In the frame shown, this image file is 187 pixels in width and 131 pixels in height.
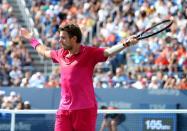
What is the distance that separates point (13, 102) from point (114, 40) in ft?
16.3

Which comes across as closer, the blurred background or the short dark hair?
the short dark hair

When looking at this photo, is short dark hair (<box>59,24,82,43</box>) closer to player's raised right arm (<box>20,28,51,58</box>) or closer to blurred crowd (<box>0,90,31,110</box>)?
player's raised right arm (<box>20,28,51,58</box>)

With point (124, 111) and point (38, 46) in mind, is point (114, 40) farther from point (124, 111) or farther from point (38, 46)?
point (38, 46)

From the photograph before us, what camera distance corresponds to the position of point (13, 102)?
56.3 ft

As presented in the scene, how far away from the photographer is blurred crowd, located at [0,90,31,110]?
1660cm

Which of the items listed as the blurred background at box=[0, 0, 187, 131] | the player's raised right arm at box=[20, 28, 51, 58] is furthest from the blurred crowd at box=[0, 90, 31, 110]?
the player's raised right arm at box=[20, 28, 51, 58]

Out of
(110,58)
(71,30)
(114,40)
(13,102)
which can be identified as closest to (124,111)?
(71,30)

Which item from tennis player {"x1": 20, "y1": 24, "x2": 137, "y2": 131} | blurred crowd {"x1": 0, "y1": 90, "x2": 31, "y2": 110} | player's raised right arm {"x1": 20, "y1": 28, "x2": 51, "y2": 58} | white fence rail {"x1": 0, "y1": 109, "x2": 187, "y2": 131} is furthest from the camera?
blurred crowd {"x1": 0, "y1": 90, "x2": 31, "y2": 110}

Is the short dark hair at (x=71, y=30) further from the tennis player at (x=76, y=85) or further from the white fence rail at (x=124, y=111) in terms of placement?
the white fence rail at (x=124, y=111)

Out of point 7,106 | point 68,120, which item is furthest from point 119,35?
point 68,120

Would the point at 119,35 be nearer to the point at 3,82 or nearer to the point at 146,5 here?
the point at 146,5

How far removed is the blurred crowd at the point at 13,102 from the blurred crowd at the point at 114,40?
186cm

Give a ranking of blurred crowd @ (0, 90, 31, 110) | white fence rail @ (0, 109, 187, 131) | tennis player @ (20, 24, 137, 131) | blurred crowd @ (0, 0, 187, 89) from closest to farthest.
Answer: tennis player @ (20, 24, 137, 131) → white fence rail @ (0, 109, 187, 131) → blurred crowd @ (0, 90, 31, 110) → blurred crowd @ (0, 0, 187, 89)

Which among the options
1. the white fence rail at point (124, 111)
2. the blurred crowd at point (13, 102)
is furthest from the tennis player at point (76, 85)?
the blurred crowd at point (13, 102)
